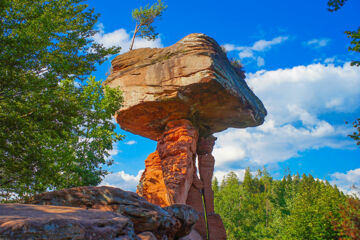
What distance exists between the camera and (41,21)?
23.1 feet

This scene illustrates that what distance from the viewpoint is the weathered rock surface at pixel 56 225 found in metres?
2.57

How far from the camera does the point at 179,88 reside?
41.6 feet

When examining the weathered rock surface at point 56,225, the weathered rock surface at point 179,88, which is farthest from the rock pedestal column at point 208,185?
the weathered rock surface at point 56,225

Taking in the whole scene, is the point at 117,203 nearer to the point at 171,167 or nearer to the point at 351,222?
the point at 171,167

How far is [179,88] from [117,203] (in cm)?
823

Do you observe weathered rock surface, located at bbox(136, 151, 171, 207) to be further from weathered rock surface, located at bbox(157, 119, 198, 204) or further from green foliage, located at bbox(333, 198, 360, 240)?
green foliage, located at bbox(333, 198, 360, 240)

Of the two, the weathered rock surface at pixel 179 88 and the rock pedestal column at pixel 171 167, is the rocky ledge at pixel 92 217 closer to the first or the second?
the rock pedestal column at pixel 171 167

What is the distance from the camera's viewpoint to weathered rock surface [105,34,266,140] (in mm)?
12562

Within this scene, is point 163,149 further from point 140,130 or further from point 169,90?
point 169,90

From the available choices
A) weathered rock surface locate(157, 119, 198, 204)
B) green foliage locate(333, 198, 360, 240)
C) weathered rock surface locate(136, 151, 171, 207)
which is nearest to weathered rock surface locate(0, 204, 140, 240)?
weathered rock surface locate(157, 119, 198, 204)

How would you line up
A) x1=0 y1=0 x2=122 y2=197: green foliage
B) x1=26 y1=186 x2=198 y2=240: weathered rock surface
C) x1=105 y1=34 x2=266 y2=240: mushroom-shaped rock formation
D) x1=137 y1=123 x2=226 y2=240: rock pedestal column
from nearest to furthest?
x1=26 y1=186 x2=198 y2=240: weathered rock surface, x1=0 y1=0 x2=122 y2=197: green foliage, x1=105 y1=34 x2=266 y2=240: mushroom-shaped rock formation, x1=137 y1=123 x2=226 y2=240: rock pedestal column

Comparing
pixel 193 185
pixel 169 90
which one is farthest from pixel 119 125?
pixel 193 185

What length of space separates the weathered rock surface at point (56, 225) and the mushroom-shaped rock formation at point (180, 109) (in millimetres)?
8876

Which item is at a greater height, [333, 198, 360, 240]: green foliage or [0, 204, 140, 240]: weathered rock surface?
[333, 198, 360, 240]: green foliage
